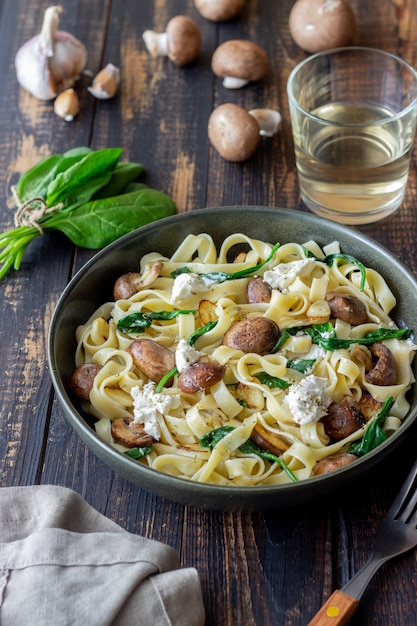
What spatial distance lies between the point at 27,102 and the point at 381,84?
1.66 metres

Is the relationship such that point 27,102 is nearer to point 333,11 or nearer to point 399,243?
point 333,11

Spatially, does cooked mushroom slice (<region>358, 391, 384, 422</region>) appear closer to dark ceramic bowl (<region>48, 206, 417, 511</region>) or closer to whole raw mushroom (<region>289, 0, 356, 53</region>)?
dark ceramic bowl (<region>48, 206, 417, 511</region>)

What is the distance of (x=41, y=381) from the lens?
2.93 metres

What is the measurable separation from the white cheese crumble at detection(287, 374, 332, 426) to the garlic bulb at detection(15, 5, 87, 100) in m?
2.13

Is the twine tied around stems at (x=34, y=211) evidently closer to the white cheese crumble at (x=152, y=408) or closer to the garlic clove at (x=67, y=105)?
the garlic clove at (x=67, y=105)

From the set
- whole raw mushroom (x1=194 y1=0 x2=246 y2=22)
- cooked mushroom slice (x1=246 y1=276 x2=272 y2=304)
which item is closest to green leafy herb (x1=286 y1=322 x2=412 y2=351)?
cooked mushroom slice (x1=246 y1=276 x2=272 y2=304)

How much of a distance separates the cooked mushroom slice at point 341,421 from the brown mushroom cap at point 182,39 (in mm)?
2140

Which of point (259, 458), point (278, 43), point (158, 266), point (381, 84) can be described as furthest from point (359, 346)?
point (278, 43)

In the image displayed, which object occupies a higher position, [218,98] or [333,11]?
[333,11]

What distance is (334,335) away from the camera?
2.67 metres

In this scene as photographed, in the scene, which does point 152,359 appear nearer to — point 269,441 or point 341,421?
point 269,441

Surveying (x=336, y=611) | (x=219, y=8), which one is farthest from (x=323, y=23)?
(x=336, y=611)

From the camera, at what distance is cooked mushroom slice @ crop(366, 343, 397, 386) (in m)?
2.56

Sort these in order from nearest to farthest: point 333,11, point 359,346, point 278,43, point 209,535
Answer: point 209,535, point 359,346, point 333,11, point 278,43
